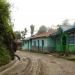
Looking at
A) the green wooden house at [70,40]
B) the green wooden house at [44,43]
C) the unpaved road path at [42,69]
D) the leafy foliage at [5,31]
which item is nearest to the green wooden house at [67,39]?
the green wooden house at [70,40]

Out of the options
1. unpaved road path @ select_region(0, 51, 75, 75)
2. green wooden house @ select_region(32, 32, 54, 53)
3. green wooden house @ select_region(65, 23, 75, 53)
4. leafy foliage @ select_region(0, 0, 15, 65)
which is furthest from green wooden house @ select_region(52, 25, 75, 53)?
unpaved road path @ select_region(0, 51, 75, 75)

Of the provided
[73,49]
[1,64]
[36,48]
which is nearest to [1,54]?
[1,64]

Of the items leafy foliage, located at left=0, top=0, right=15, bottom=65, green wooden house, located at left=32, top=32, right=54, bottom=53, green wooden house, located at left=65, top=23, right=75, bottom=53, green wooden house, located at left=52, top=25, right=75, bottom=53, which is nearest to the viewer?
leafy foliage, located at left=0, top=0, right=15, bottom=65

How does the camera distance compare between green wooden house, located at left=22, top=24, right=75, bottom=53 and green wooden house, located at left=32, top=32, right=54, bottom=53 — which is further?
green wooden house, located at left=32, top=32, right=54, bottom=53

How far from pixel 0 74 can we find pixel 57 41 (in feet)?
83.6

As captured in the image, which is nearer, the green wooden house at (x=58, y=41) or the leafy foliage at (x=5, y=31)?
the leafy foliage at (x=5, y=31)

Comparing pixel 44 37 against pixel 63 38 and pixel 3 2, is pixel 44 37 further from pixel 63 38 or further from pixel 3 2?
pixel 3 2

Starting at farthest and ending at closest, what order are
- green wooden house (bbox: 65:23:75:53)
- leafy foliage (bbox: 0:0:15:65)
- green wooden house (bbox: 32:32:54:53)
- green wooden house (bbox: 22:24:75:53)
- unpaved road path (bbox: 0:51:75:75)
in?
green wooden house (bbox: 32:32:54:53)
green wooden house (bbox: 22:24:75:53)
green wooden house (bbox: 65:23:75:53)
leafy foliage (bbox: 0:0:15:65)
unpaved road path (bbox: 0:51:75:75)

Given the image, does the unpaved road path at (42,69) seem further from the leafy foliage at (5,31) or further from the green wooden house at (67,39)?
the green wooden house at (67,39)

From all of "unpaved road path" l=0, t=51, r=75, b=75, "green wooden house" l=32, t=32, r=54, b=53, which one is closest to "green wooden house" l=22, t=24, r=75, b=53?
"green wooden house" l=32, t=32, r=54, b=53

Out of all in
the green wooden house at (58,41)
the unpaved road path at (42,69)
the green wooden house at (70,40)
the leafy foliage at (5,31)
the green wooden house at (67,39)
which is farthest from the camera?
the green wooden house at (58,41)

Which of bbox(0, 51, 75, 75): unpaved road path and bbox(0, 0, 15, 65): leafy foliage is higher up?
bbox(0, 0, 15, 65): leafy foliage

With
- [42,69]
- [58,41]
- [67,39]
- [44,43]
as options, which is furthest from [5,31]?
[44,43]

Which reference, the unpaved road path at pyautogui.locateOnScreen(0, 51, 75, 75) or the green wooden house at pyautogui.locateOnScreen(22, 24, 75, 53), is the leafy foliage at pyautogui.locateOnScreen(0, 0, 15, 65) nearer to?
the unpaved road path at pyautogui.locateOnScreen(0, 51, 75, 75)
